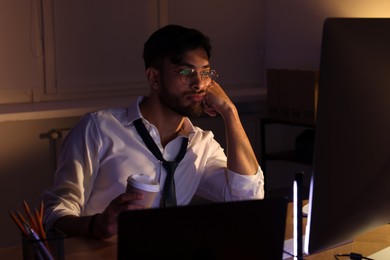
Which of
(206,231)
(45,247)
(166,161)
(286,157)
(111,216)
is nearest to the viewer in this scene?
(206,231)

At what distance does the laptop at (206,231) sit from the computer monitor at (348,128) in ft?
0.29

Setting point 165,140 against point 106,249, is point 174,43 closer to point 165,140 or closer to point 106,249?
point 165,140

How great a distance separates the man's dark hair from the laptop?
1103 mm

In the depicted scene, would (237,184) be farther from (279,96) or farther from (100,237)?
(279,96)

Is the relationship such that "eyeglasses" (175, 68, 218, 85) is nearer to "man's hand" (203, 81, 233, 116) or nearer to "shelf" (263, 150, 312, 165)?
"man's hand" (203, 81, 233, 116)

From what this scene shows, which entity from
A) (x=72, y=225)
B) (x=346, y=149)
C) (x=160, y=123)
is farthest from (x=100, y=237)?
(x=346, y=149)

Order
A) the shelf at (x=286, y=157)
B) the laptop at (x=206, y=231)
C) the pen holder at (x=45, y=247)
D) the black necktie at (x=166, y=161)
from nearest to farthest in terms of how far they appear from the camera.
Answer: the laptop at (x=206, y=231) → the pen holder at (x=45, y=247) → the black necktie at (x=166, y=161) → the shelf at (x=286, y=157)

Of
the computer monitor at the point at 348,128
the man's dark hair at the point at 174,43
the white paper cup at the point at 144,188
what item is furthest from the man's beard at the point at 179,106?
A: the computer monitor at the point at 348,128

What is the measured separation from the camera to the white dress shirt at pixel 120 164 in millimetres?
2191

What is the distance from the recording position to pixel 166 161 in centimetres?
225

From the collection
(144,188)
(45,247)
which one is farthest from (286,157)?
(45,247)

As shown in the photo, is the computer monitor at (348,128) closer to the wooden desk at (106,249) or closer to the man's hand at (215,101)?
the wooden desk at (106,249)

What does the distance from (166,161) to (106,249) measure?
509 millimetres

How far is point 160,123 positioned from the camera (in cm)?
233
